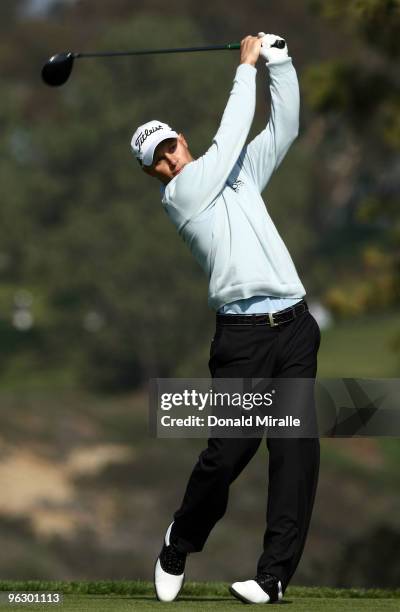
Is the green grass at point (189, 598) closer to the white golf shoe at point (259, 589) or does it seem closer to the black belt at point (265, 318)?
the white golf shoe at point (259, 589)

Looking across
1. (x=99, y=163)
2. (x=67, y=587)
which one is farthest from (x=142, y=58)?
(x=67, y=587)

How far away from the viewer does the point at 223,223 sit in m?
6.82

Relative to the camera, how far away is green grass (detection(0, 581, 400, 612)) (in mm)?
6625

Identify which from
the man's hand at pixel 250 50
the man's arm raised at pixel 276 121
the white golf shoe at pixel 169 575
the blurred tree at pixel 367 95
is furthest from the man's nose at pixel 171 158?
the blurred tree at pixel 367 95

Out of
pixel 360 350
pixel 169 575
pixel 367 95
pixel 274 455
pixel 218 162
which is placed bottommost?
pixel 169 575

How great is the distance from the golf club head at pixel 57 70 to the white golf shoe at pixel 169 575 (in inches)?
98.1

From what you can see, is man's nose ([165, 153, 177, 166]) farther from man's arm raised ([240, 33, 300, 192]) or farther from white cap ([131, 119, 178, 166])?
man's arm raised ([240, 33, 300, 192])

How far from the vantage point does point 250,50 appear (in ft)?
23.2

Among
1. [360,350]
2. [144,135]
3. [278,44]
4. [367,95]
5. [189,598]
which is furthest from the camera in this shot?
[360,350]

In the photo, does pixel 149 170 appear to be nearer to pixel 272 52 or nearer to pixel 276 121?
pixel 276 121

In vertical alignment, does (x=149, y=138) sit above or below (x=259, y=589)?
above

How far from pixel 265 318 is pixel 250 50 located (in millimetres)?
1233

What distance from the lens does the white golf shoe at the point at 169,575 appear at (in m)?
7.08

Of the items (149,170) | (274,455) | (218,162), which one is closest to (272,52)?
(218,162)
